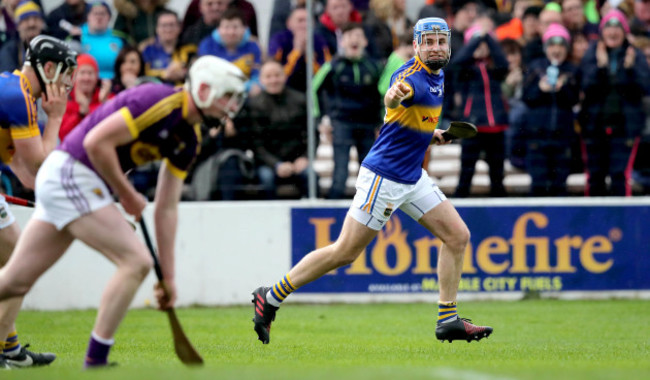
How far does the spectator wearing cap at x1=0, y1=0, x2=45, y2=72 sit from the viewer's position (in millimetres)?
12156

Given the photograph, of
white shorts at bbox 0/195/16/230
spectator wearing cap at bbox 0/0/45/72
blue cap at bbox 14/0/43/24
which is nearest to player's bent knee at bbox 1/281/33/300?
white shorts at bbox 0/195/16/230

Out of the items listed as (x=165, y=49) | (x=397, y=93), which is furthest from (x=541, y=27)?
(x=397, y=93)

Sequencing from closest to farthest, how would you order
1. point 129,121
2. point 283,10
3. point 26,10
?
point 129,121 < point 26,10 < point 283,10

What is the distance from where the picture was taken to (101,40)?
1278cm

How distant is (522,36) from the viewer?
1338cm

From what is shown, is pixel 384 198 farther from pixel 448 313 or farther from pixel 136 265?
pixel 136 265

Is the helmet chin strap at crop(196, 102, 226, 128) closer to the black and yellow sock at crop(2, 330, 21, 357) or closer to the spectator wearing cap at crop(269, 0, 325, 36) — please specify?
the black and yellow sock at crop(2, 330, 21, 357)

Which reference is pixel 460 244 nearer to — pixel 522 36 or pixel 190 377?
pixel 190 377

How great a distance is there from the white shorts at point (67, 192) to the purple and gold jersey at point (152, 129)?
0.07 metres

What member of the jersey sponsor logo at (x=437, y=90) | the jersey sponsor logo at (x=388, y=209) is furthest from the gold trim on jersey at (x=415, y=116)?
the jersey sponsor logo at (x=388, y=209)

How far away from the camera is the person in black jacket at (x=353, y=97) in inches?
474

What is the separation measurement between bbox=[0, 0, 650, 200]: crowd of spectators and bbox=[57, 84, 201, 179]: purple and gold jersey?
244 inches

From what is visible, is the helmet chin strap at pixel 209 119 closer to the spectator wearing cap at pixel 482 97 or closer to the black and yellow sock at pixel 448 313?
the black and yellow sock at pixel 448 313

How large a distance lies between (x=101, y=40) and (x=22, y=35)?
0.96 m
